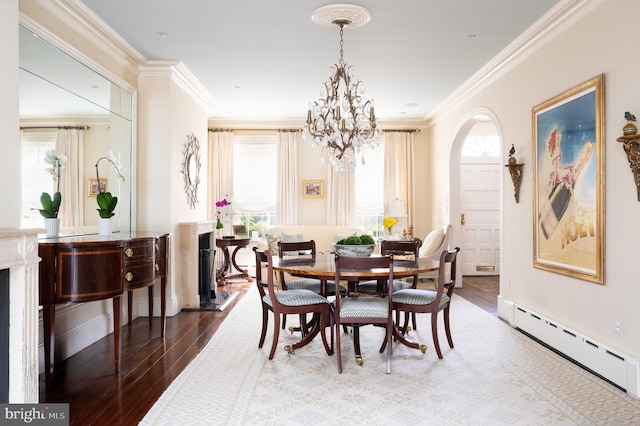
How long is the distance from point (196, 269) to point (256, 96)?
270 centimetres

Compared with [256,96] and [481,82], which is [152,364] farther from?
[481,82]

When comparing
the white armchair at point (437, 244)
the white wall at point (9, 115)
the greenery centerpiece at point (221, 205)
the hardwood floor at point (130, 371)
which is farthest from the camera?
the greenery centerpiece at point (221, 205)

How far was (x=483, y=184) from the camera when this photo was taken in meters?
8.03

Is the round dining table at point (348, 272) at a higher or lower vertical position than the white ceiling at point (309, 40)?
lower

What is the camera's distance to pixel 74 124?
12.4 ft

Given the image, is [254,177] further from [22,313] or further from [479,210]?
[22,313]

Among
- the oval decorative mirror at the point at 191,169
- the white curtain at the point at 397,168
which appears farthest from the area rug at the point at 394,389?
the white curtain at the point at 397,168

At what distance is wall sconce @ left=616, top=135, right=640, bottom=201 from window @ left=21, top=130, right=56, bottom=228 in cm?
410

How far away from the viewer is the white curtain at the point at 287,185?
8000 mm

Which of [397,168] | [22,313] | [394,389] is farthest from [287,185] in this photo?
[22,313]

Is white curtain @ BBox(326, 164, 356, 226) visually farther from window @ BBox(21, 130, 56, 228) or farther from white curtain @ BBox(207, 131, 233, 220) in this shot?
window @ BBox(21, 130, 56, 228)

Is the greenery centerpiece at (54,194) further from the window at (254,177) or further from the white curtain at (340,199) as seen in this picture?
the white curtain at (340,199)

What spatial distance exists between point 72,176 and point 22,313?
1803 mm

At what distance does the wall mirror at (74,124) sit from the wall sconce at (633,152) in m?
4.12
